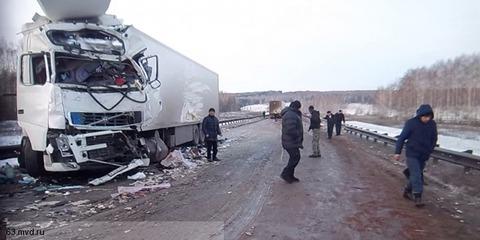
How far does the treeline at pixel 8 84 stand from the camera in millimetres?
6754

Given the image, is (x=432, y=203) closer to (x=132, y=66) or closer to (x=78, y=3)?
(x=132, y=66)

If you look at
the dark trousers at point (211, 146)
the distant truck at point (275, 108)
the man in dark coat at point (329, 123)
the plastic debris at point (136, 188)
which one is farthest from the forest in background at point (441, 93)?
the plastic debris at point (136, 188)

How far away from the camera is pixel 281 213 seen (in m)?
6.20

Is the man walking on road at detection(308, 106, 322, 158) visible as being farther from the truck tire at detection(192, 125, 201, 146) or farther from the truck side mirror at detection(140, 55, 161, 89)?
the truck side mirror at detection(140, 55, 161, 89)

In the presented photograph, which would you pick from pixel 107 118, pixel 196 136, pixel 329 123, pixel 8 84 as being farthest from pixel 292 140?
pixel 329 123

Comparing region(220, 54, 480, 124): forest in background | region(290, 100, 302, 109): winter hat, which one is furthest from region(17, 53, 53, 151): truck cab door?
region(220, 54, 480, 124): forest in background

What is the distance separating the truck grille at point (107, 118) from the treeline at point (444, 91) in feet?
152

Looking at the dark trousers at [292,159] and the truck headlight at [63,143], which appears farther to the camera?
the dark trousers at [292,159]

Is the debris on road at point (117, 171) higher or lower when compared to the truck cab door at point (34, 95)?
lower

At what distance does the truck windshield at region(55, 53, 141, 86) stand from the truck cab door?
0.31 meters

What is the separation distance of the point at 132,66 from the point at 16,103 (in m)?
2.76

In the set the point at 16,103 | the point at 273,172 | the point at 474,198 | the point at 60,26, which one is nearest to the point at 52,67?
the point at 60,26

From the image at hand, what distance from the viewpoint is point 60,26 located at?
355 inches

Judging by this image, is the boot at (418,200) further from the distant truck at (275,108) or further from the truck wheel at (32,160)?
the distant truck at (275,108)
